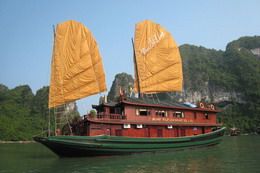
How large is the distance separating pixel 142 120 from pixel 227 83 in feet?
226

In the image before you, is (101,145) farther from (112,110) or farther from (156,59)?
(156,59)

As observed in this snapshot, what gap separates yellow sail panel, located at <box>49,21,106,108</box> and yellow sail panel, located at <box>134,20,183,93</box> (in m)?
3.97

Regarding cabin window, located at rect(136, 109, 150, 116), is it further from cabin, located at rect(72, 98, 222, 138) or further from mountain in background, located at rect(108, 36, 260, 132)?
mountain in background, located at rect(108, 36, 260, 132)

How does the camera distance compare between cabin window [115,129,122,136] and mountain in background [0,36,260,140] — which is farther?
mountain in background [0,36,260,140]

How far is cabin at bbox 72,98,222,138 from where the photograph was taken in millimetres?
17547

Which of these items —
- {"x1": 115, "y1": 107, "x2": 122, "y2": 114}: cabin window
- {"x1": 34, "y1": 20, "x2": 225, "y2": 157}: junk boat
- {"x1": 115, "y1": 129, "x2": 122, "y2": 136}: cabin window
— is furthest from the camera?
{"x1": 115, "y1": 107, "x2": 122, "y2": 114}: cabin window

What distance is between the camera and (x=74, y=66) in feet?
62.6

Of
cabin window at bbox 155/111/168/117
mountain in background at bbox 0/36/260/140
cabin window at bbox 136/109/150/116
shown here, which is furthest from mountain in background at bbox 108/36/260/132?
cabin window at bbox 136/109/150/116

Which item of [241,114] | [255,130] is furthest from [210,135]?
[241,114]

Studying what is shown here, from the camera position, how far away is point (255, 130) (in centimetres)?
6122

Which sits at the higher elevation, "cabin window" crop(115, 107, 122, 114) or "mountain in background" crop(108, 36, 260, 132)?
"mountain in background" crop(108, 36, 260, 132)

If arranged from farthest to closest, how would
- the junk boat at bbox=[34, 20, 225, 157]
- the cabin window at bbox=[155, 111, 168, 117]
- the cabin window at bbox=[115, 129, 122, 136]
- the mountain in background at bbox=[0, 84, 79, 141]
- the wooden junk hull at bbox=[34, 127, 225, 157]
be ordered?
the mountain in background at bbox=[0, 84, 79, 141] < the cabin window at bbox=[155, 111, 168, 117] < the cabin window at bbox=[115, 129, 122, 136] < the junk boat at bbox=[34, 20, 225, 157] < the wooden junk hull at bbox=[34, 127, 225, 157]

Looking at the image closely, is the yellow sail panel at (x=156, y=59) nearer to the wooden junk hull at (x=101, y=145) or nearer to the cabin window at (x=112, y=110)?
the cabin window at (x=112, y=110)

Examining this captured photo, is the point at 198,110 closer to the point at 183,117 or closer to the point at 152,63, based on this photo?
the point at 183,117
